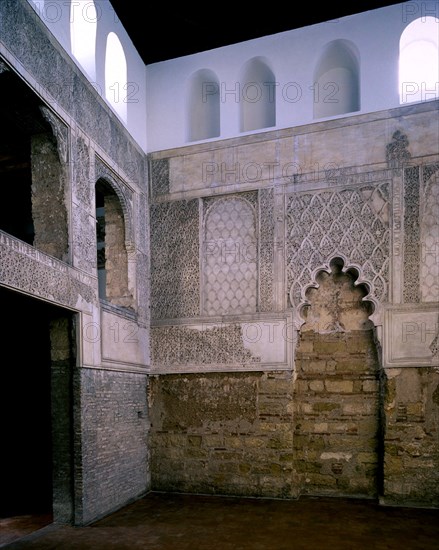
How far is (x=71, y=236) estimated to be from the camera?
507 centimetres

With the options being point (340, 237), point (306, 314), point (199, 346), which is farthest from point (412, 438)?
point (199, 346)

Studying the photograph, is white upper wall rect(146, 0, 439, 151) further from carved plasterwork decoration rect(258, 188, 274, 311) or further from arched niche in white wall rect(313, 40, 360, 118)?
A: carved plasterwork decoration rect(258, 188, 274, 311)

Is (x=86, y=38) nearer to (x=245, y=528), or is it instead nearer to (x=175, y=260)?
(x=175, y=260)

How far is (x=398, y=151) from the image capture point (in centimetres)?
612

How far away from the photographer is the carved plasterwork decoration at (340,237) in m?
6.12

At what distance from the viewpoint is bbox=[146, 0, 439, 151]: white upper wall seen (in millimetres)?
6195

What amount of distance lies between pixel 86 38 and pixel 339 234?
154 inches

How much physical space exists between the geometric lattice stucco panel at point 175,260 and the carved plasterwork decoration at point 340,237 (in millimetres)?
1336

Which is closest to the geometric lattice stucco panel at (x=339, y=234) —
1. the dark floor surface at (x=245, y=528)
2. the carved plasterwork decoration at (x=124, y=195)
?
the carved plasterwork decoration at (x=124, y=195)

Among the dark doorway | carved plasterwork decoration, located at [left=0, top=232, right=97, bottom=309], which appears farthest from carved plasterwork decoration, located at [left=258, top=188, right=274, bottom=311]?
the dark doorway

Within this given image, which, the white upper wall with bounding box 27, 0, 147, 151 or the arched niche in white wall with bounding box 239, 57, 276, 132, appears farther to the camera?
the arched niche in white wall with bounding box 239, 57, 276, 132

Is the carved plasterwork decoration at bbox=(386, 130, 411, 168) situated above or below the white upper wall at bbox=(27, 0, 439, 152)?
below

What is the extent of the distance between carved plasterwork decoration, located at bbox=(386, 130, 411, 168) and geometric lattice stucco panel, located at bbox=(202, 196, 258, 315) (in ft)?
6.20

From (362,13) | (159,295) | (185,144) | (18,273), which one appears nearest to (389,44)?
(362,13)
